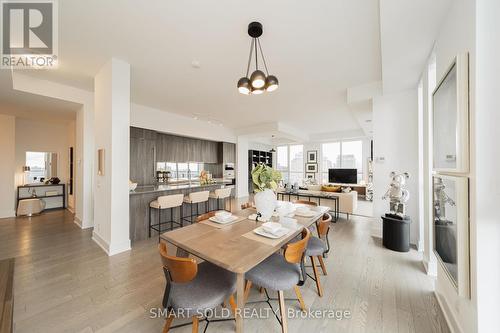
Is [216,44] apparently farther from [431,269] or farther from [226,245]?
[431,269]

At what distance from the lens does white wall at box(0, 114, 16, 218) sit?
4.68 metres

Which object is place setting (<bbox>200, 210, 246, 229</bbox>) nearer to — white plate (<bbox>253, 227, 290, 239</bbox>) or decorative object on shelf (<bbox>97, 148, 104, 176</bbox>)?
white plate (<bbox>253, 227, 290, 239</bbox>)

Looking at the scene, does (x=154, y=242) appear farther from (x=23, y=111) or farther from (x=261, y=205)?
(x=23, y=111)

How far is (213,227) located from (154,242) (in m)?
2.13

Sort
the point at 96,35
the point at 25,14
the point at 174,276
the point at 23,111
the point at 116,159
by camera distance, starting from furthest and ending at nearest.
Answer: the point at 23,111
the point at 116,159
the point at 96,35
the point at 25,14
the point at 174,276

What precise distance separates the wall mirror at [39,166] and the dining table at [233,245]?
663cm

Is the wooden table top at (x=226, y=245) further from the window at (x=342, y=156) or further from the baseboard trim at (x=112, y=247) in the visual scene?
the window at (x=342, y=156)

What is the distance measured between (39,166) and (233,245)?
734 cm

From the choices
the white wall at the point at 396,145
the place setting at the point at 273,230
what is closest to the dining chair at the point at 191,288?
the place setting at the point at 273,230

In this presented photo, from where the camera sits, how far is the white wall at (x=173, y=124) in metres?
4.93

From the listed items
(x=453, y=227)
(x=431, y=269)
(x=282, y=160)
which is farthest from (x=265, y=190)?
(x=282, y=160)

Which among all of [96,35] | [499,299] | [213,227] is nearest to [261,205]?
[213,227]

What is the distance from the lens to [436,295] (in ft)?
6.30

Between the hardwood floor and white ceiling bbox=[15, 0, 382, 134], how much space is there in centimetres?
295
